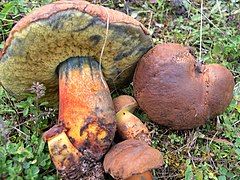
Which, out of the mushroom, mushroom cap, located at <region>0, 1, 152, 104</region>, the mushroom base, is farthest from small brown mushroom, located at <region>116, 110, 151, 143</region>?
mushroom cap, located at <region>0, 1, 152, 104</region>

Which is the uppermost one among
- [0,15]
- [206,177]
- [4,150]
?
[0,15]

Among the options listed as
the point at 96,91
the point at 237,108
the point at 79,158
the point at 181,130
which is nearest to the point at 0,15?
the point at 96,91

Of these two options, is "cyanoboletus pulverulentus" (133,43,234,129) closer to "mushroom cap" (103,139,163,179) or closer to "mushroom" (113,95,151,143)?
"mushroom" (113,95,151,143)

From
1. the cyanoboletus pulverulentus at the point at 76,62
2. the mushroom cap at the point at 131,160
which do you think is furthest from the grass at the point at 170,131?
the mushroom cap at the point at 131,160

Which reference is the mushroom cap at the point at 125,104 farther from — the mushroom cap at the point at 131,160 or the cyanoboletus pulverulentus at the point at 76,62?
the mushroom cap at the point at 131,160

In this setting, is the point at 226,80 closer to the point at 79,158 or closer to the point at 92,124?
the point at 92,124

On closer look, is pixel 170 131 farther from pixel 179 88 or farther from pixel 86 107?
pixel 86 107

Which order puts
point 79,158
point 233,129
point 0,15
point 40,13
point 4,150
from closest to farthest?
point 40,13
point 4,150
point 79,158
point 233,129
point 0,15
